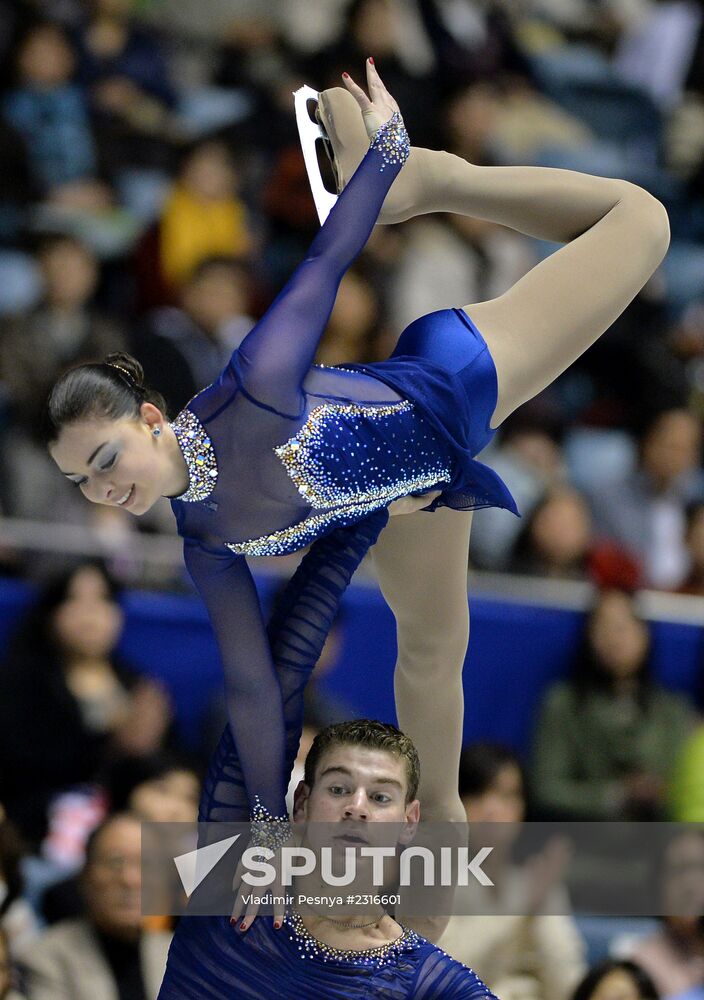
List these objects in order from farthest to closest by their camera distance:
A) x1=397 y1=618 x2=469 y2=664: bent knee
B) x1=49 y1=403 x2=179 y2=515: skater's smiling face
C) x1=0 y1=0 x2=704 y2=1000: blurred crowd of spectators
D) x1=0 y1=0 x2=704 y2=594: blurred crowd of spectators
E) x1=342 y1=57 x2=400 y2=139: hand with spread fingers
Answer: x1=0 y1=0 x2=704 y2=594: blurred crowd of spectators
x1=0 y1=0 x2=704 y2=1000: blurred crowd of spectators
x1=397 y1=618 x2=469 y2=664: bent knee
x1=342 y1=57 x2=400 y2=139: hand with spread fingers
x1=49 y1=403 x2=179 y2=515: skater's smiling face

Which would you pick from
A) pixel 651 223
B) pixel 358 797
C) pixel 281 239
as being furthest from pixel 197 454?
pixel 281 239

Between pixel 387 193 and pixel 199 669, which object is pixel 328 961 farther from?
pixel 199 669

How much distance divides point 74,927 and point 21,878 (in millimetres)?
174

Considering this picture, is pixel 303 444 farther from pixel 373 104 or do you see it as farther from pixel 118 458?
pixel 373 104

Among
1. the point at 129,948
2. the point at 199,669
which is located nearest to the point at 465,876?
the point at 129,948

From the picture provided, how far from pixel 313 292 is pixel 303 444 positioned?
0.26 meters

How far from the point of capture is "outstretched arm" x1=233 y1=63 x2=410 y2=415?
2752 mm

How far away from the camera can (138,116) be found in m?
6.87

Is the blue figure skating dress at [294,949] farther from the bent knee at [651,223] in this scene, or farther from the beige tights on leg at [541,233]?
the bent knee at [651,223]

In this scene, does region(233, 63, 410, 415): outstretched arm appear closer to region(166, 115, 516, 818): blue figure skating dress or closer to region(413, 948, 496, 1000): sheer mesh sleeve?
region(166, 115, 516, 818): blue figure skating dress

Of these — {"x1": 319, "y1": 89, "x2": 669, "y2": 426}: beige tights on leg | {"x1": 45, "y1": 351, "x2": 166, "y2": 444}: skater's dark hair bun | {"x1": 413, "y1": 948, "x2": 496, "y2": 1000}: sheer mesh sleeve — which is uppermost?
{"x1": 319, "y1": 89, "x2": 669, "y2": 426}: beige tights on leg

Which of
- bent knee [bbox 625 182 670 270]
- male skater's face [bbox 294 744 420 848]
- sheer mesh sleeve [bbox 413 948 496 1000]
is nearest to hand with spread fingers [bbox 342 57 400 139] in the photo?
bent knee [bbox 625 182 670 270]

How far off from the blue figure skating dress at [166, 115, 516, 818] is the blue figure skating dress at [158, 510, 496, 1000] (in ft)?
0.24

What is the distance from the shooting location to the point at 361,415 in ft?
9.51
